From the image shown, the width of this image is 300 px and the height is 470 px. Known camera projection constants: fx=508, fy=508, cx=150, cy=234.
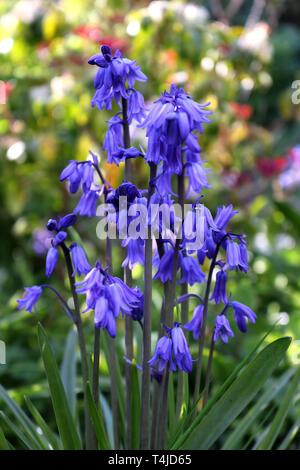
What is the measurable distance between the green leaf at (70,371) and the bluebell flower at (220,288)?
2.11ft

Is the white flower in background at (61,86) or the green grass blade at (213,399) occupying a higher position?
the white flower in background at (61,86)

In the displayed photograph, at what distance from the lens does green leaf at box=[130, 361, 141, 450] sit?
1.19 meters

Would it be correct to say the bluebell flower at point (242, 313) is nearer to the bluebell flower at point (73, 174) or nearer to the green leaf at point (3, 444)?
the bluebell flower at point (73, 174)

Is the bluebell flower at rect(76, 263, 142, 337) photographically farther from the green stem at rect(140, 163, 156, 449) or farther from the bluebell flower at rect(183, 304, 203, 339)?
the bluebell flower at rect(183, 304, 203, 339)

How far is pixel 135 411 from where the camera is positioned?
125cm

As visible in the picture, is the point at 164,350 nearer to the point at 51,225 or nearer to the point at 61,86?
the point at 51,225

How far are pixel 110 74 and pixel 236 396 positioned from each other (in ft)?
2.37

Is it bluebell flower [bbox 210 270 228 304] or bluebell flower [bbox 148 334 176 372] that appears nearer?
bluebell flower [bbox 148 334 176 372]

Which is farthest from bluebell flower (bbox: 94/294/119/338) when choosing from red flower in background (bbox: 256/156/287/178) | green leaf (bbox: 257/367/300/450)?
red flower in background (bbox: 256/156/287/178)

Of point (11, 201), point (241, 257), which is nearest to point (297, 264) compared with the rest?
point (11, 201)

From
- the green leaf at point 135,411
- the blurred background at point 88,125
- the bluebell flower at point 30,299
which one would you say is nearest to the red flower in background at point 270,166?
the blurred background at point 88,125

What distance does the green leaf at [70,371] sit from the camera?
160 cm

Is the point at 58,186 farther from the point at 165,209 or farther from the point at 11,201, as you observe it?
the point at 165,209

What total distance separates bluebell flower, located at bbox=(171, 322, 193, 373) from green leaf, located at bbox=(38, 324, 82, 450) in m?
0.29
